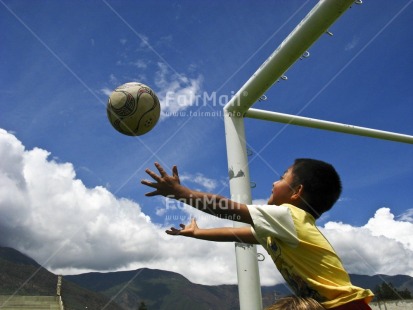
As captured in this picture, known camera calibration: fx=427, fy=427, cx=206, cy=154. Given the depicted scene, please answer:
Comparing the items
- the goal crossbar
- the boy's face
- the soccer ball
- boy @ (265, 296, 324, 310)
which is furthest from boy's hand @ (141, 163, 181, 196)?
the goal crossbar

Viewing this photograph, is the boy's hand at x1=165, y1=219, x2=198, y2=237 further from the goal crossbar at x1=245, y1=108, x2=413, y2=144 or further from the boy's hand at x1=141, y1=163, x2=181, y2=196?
the goal crossbar at x1=245, y1=108, x2=413, y2=144

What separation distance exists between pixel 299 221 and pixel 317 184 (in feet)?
A: 1.11

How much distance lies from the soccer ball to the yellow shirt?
2.33m

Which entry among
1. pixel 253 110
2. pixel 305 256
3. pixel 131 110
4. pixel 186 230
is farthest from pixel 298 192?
pixel 253 110

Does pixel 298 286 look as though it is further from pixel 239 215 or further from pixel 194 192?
pixel 194 192

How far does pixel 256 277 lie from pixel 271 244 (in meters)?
3.06

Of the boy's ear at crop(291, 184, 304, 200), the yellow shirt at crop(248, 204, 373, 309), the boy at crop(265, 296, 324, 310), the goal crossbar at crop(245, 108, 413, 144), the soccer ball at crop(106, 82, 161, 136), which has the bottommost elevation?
the boy at crop(265, 296, 324, 310)

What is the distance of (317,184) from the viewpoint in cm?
280

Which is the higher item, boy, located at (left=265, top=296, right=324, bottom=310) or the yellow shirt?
the yellow shirt

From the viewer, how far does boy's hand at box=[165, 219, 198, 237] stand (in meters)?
2.99

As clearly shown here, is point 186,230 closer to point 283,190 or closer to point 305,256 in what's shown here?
point 283,190

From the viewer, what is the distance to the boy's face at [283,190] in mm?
2836

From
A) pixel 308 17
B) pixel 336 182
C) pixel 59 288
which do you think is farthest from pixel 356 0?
pixel 59 288

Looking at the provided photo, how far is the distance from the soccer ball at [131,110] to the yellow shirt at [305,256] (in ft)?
7.66
